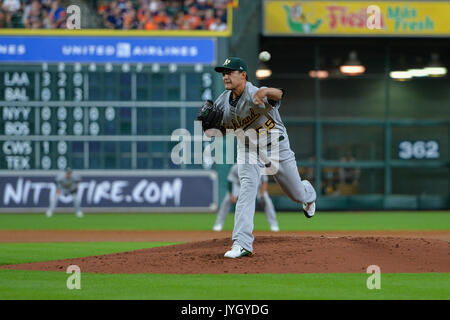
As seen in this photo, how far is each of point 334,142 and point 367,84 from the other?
202 centimetres

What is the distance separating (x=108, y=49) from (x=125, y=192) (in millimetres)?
3717

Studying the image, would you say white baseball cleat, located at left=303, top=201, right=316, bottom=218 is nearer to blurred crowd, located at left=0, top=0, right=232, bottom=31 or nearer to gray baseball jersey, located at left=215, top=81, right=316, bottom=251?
gray baseball jersey, located at left=215, top=81, right=316, bottom=251

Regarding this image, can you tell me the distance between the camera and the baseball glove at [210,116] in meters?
7.95

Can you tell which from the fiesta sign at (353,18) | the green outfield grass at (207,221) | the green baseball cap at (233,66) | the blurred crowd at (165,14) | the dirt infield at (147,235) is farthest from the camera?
the fiesta sign at (353,18)

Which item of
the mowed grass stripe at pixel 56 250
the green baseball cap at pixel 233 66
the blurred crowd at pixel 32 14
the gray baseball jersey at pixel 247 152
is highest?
the blurred crowd at pixel 32 14

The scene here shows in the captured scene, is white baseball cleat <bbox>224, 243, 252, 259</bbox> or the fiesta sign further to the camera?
the fiesta sign

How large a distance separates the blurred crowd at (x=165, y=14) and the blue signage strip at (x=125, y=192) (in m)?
3.94

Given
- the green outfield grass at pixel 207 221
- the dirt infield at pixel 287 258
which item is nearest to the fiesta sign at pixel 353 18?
the green outfield grass at pixel 207 221

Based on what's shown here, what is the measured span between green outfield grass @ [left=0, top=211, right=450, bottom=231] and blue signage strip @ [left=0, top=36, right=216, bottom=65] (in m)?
4.03

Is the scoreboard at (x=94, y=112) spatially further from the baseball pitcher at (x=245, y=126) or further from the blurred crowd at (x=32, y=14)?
the baseball pitcher at (x=245, y=126)

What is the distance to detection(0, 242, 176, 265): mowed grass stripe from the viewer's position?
32.5ft

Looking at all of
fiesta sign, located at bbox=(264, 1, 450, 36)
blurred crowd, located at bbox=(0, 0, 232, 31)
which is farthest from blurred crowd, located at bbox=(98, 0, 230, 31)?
fiesta sign, located at bbox=(264, 1, 450, 36)

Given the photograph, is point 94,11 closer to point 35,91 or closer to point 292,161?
point 35,91

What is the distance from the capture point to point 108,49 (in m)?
20.5
